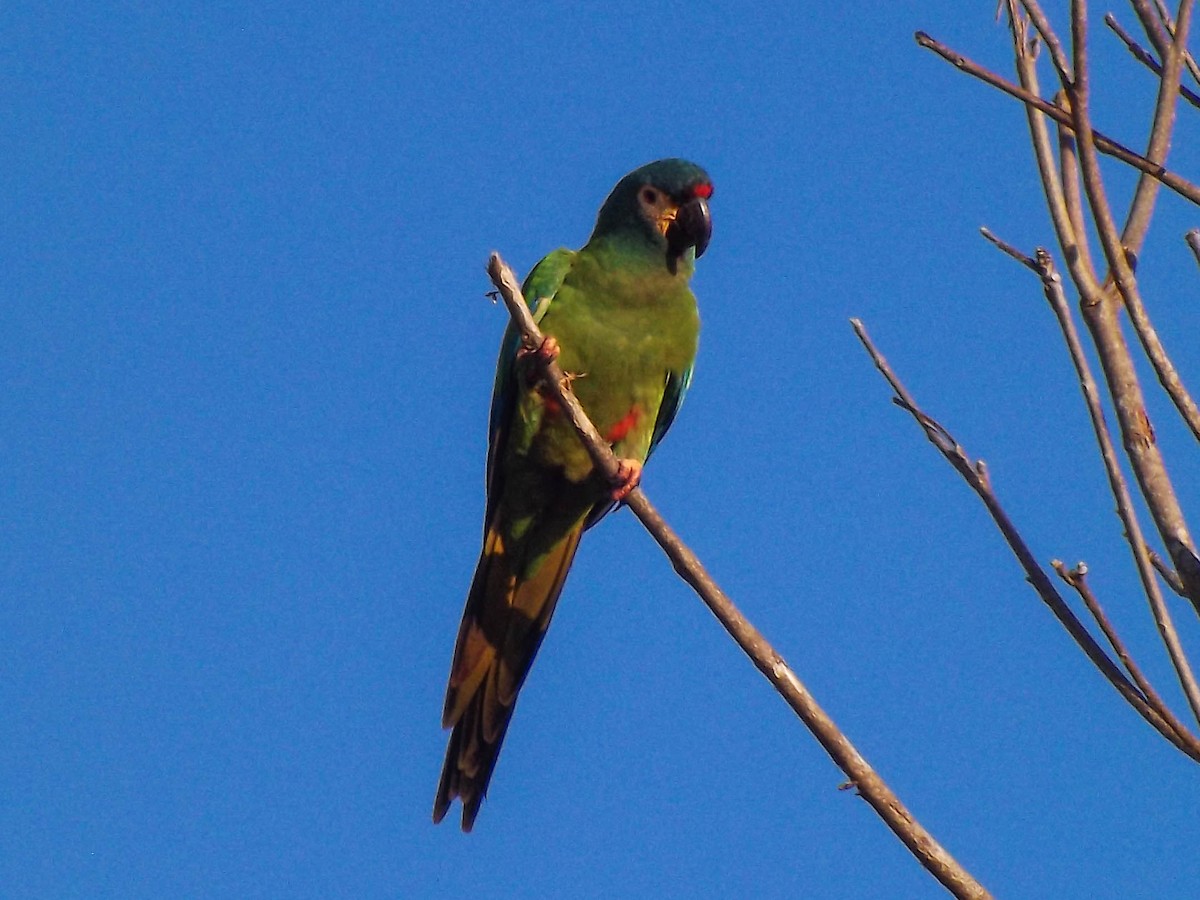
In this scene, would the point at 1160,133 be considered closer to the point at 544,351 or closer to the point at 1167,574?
the point at 1167,574

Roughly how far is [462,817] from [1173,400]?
10.8 ft

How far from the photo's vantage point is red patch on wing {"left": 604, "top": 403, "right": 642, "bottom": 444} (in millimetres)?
5414

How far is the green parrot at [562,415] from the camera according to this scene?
5305 mm

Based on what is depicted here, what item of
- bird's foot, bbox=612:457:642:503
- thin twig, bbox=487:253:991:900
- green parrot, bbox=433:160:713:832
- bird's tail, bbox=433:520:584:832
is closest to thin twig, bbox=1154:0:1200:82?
thin twig, bbox=487:253:991:900

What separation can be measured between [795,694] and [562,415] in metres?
2.67

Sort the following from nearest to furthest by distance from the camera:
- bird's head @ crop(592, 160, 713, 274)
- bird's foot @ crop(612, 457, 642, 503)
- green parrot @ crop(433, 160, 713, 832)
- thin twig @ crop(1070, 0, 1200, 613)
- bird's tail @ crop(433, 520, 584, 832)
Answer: thin twig @ crop(1070, 0, 1200, 613) < bird's foot @ crop(612, 457, 642, 503) < bird's tail @ crop(433, 520, 584, 832) < green parrot @ crop(433, 160, 713, 832) < bird's head @ crop(592, 160, 713, 274)

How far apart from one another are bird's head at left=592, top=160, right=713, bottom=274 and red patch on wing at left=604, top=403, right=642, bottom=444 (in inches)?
23.1

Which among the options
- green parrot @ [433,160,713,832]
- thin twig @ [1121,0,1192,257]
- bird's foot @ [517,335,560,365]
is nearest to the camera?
thin twig @ [1121,0,1192,257]

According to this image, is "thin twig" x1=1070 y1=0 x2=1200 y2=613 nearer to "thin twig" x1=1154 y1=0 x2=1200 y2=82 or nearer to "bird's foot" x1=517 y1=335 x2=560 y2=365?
"thin twig" x1=1154 y1=0 x2=1200 y2=82

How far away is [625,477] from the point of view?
472 centimetres

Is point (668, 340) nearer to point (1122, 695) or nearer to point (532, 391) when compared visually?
point (532, 391)

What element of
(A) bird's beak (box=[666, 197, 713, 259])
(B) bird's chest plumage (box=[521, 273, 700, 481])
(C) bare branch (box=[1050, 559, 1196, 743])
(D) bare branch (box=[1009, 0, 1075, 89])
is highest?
(A) bird's beak (box=[666, 197, 713, 259])

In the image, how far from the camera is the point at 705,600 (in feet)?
10.2

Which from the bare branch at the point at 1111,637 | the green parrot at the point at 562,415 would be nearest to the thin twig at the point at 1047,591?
the bare branch at the point at 1111,637
